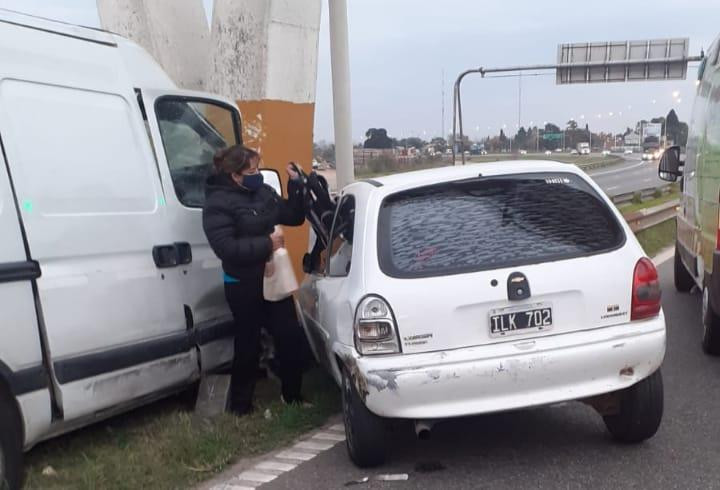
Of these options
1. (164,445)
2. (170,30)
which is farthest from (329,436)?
(170,30)

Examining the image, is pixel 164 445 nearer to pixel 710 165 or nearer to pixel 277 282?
pixel 277 282

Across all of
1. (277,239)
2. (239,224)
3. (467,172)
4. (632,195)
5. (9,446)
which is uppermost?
(467,172)

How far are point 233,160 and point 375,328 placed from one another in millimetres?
1757

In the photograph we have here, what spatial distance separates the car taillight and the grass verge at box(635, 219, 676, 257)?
32.6 feet

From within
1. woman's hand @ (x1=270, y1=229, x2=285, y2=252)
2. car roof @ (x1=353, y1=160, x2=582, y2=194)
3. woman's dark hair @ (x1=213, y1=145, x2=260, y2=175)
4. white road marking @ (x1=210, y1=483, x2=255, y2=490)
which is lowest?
white road marking @ (x1=210, y1=483, x2=255, y2=490)

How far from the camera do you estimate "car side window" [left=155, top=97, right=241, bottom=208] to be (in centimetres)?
557

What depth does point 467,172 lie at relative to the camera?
4.67 meters

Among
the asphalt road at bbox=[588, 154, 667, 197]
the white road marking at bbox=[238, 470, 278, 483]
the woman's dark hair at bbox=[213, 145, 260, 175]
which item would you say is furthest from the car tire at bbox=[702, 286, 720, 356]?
the asphalt road at bbox=[588, 154, 667, 197]

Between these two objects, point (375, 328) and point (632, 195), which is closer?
point (375, 328)

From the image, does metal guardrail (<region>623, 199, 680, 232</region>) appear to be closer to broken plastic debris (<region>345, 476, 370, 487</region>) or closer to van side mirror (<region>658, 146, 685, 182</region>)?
van side mirror (<region>658, 146, 685, 182</region>)

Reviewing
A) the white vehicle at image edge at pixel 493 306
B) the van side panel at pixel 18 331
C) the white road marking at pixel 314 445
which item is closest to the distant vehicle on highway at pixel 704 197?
the white vehicle at image edge at pixel 493 306

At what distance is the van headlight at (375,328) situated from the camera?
418 centimetres

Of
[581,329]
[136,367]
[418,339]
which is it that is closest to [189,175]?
[136,367]

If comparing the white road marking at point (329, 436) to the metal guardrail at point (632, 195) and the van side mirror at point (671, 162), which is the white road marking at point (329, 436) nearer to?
the van side mirror at point (671, 162)
